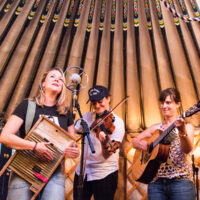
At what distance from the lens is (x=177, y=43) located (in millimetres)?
4352

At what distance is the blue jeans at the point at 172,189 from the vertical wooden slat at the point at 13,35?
12.2ft

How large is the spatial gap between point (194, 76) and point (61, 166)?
3510mm

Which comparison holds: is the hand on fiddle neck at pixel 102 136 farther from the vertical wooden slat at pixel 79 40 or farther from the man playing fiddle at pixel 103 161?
the vertical wooden slat at pixel 79 40

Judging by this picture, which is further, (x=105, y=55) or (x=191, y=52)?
(x=105, y=55)

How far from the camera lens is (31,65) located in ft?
14.7

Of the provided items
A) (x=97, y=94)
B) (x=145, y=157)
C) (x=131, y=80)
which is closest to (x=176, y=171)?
(x=145, y=157)

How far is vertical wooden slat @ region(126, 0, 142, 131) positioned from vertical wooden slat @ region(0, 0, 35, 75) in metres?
1.98

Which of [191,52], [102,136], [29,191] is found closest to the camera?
Answer: [29,191]

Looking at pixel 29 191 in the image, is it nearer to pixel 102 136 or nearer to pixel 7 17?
pixel 102 136

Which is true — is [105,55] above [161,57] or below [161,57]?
above

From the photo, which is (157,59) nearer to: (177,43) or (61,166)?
(177,43)

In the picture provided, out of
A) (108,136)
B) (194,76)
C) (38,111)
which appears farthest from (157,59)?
(38,111)

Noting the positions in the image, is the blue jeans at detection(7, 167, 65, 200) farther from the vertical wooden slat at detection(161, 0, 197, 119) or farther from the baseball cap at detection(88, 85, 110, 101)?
the vertical wooden slat at detection(161, 0, 197, 119)

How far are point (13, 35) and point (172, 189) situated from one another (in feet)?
13.2
